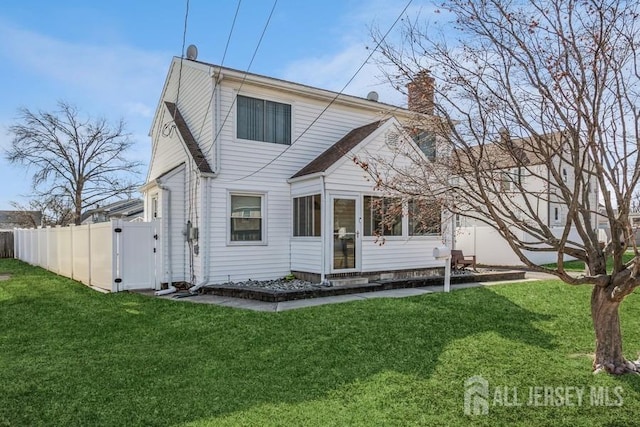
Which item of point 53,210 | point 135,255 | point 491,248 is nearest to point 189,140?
point 135,255

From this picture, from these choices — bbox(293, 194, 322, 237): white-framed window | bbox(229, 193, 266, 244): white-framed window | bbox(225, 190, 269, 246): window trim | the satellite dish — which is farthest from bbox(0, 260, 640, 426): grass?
the satellite dish

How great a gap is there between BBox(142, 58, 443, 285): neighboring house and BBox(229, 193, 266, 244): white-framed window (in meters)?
0.03

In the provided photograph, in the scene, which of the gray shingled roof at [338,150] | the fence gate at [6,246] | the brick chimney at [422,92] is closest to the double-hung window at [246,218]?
the gray shingled roof at [338,150]

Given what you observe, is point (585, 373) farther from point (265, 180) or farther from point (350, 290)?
point (265, 180)

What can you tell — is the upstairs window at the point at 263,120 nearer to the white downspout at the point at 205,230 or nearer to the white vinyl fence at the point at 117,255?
the white downspout at the point at 205,230

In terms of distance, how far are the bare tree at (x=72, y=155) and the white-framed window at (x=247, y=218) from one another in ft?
77.2

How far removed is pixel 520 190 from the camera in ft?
15.6

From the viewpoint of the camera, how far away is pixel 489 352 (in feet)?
17.7

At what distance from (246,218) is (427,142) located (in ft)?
20.3

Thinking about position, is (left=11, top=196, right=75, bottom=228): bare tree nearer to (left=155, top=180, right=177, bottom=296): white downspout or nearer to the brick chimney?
(left=155, top=180, right=177, bottom=296): white downspout

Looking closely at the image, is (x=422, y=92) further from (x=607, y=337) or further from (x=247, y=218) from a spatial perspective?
(x=247, y=218)

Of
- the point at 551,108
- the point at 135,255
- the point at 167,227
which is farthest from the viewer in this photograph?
the point at 167,227

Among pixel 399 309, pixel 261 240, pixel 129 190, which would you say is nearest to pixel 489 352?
pixel 399 309

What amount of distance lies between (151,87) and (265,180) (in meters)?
6.02
